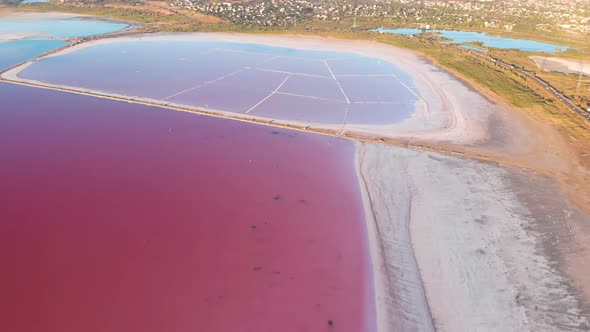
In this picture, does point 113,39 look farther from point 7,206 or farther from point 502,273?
point 502,273

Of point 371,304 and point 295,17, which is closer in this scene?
point 371,304

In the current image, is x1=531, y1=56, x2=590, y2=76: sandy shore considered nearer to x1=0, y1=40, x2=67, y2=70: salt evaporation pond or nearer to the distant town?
the distant town

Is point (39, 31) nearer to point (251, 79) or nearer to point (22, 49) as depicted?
point (22, 49)

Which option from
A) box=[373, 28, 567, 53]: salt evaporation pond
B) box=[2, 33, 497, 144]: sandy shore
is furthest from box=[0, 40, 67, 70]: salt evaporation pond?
box=[373, 28, 567, 53]: salt evaporation pond

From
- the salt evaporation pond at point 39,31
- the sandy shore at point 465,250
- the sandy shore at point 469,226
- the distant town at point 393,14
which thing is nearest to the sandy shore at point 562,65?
the sandy shore at point 469,226

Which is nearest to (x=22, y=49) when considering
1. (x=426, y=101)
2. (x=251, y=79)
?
(x=251, y=79)

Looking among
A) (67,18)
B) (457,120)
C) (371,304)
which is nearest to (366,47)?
(457,120)
